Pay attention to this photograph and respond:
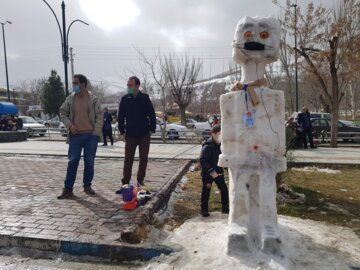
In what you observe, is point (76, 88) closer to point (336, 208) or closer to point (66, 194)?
point (66, 194)

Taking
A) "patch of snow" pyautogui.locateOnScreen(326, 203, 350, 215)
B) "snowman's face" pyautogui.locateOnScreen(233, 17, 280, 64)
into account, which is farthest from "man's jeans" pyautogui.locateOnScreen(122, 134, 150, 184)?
"patch of snow" pyautogui.locateOnScreen(326, 203, 350, 215)

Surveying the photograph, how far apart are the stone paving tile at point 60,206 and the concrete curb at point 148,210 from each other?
0.33 feet

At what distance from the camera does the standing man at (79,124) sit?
558cm

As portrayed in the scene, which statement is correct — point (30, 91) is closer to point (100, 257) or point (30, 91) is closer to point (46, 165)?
point (46, 165)

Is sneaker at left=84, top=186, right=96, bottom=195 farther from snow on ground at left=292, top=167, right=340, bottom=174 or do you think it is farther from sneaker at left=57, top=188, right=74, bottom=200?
snow on ground at left=292, top=167, right=340, bottom=174

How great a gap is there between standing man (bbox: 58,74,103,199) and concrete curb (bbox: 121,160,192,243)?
1202 mm

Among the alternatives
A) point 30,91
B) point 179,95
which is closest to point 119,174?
point 179,95

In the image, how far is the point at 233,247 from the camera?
3553 millimetres

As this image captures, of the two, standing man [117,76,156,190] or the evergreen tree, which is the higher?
the evergreen tree

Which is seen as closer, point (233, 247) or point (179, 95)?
point (233, 247)

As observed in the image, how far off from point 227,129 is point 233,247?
1251mm

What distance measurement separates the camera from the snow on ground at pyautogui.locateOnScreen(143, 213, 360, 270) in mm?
3391

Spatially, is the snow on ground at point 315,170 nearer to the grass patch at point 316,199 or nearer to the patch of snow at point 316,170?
the patch of snow at point 316,170

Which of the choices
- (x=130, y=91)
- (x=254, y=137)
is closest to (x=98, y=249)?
(x=254, y=137)
